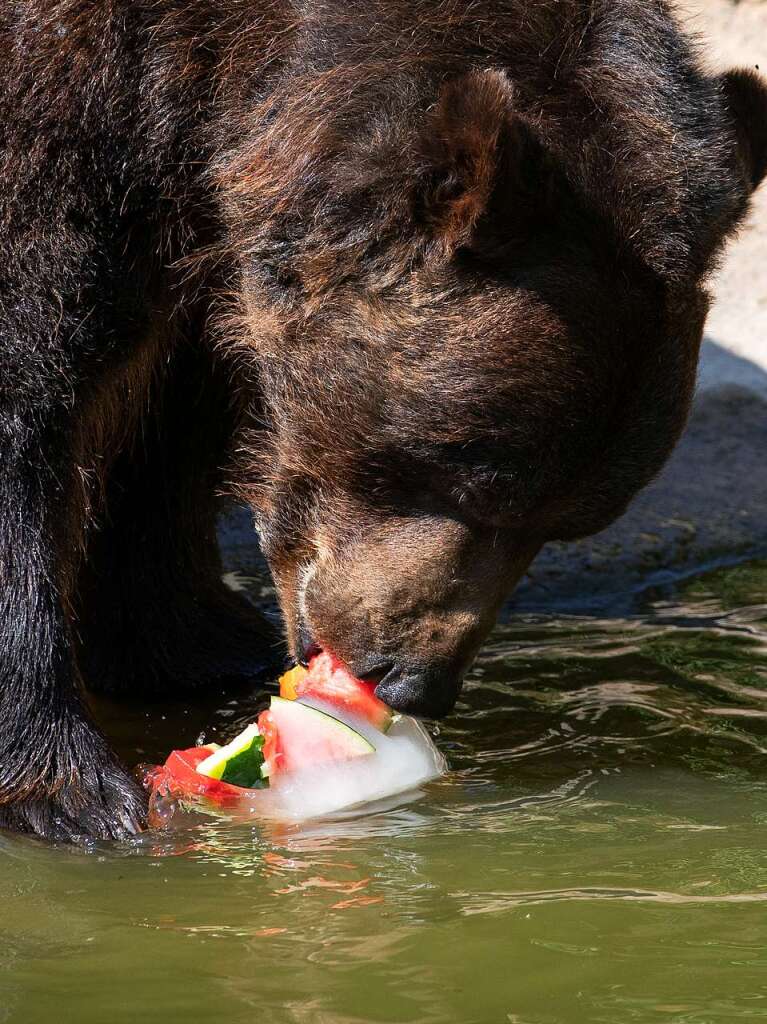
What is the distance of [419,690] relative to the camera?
15.2 feet

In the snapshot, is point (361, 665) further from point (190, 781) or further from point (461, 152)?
point (461, 152)

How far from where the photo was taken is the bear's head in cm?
424

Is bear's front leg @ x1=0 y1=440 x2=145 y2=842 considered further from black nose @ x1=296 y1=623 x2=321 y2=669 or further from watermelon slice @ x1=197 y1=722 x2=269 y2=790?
black nose @ x1=296 y1=623 x2=321 y2=669

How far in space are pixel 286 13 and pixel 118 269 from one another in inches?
35.2

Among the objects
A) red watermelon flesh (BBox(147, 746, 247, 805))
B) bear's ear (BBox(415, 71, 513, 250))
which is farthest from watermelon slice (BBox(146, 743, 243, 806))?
bear's ear (BBox(415, 71, 513, 250))

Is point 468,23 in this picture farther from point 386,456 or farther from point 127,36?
point 386,456

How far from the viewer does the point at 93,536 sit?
6.14 metres

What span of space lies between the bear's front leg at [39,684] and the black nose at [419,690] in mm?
795

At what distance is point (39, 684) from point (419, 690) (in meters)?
1.11

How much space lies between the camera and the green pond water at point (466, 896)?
3010mm

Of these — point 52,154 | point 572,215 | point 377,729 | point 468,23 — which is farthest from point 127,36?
point 377,729

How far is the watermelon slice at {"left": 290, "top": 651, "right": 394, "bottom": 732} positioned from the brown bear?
50 millimetres

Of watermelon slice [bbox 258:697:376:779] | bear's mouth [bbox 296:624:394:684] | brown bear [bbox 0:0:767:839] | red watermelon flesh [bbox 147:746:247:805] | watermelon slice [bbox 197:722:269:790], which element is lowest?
red watermelon flesh [bbox 147:746:247:805]

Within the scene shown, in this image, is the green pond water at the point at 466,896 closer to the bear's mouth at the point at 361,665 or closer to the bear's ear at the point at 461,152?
the bear's mouth at the point at 361,665
